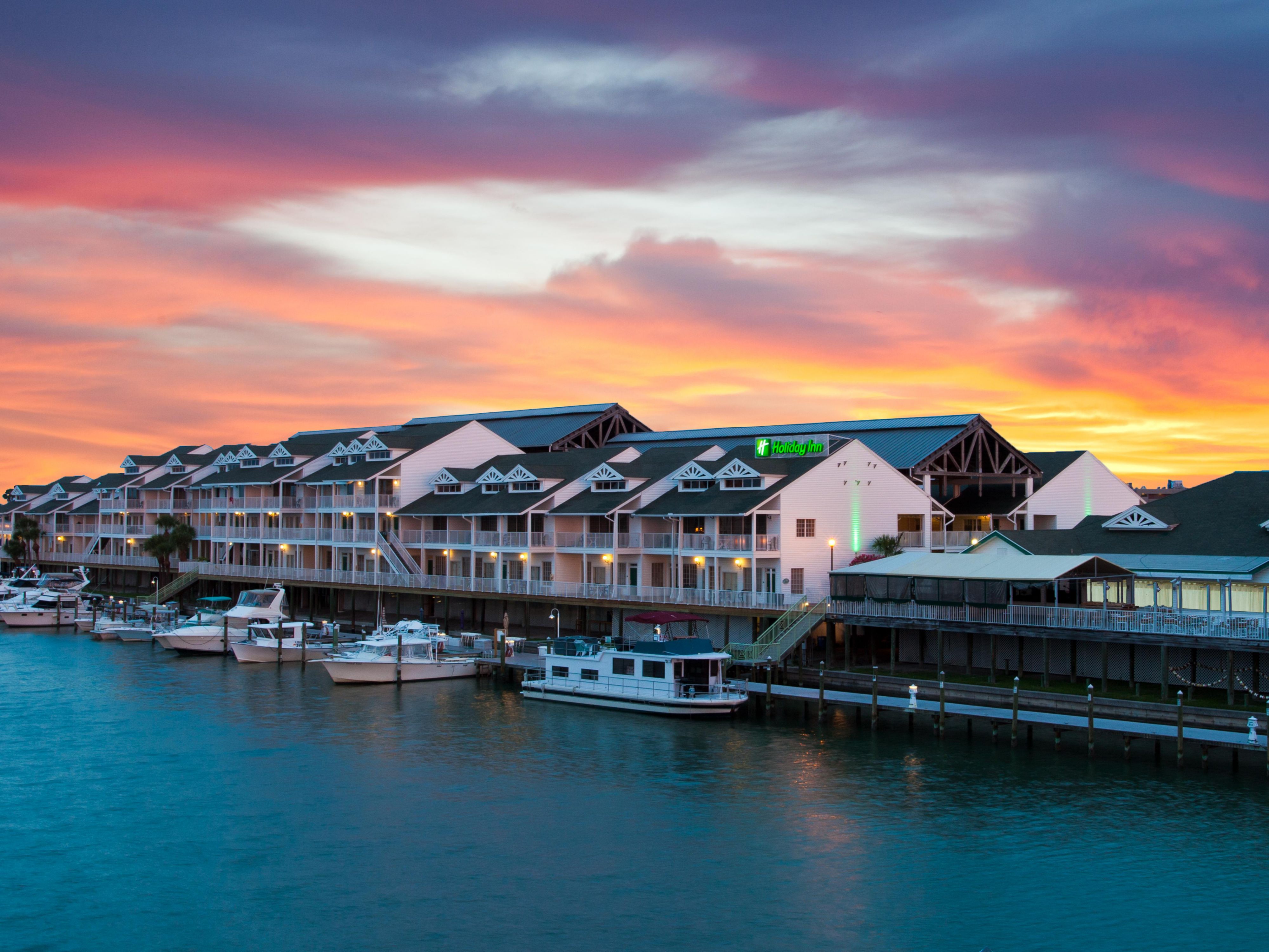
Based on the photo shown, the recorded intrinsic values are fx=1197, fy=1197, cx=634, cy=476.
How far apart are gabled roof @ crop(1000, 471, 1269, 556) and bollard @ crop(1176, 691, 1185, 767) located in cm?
1179

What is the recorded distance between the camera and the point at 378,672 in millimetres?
65938

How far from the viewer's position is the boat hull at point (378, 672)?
6575 cm

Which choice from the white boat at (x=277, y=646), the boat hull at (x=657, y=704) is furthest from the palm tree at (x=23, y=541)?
the boat hull at (x=657, y=704)

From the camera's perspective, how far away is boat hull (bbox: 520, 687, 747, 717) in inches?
2175

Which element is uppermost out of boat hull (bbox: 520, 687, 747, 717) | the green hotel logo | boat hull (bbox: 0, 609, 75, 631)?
the green hotel logo

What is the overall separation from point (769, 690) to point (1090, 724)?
15.6 m

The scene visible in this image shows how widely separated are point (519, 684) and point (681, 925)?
37.3 m

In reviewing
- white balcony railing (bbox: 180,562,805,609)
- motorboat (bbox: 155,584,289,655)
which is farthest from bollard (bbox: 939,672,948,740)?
motorboat (bbox: 155,584,289,655)

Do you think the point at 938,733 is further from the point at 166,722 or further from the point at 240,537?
the point at 240,537

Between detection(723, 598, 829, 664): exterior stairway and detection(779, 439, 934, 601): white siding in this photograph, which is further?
detection(779, 439, 934, 601): white siding

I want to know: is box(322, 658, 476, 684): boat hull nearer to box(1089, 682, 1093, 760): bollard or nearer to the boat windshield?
the boat windshield

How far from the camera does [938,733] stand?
50.1 metres

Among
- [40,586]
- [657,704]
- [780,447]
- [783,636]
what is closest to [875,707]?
[783,636]

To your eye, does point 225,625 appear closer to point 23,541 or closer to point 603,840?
point 603,840
